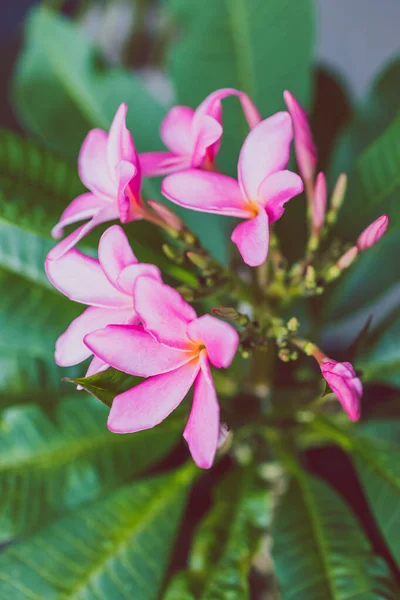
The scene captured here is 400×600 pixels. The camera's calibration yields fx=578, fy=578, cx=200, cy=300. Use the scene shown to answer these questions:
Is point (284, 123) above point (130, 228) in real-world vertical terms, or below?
above

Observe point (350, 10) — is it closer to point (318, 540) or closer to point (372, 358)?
point (372, 358)

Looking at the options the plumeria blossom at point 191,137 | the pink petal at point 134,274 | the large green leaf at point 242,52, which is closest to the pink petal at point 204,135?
the plumeria blossom at point 191,137

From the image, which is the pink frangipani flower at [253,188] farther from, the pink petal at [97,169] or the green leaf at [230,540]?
the green leaf at [230,540]

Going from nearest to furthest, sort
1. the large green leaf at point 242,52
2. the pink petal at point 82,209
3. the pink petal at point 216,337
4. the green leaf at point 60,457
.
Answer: the pink petal at point 216,337, the pink petal at point 82,209, the green leaf at point 60,457, the large green leaf at point 242,52

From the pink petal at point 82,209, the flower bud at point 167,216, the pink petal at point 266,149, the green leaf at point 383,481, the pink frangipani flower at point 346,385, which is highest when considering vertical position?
the pink petal at point 266,149

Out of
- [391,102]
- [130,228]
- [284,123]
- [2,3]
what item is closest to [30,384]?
[130,228]

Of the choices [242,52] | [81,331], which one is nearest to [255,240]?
[81,331]
